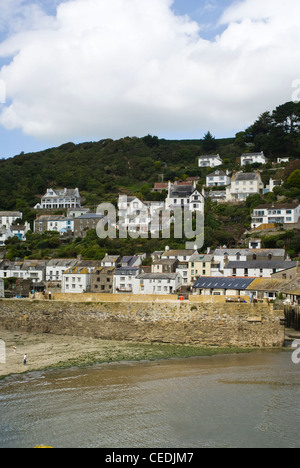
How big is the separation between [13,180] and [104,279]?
3994cm

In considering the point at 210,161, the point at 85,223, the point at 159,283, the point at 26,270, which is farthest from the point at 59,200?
the point at 159,283

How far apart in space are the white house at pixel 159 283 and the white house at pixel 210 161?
36.8m

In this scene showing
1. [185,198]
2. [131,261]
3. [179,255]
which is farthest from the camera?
[185,198]

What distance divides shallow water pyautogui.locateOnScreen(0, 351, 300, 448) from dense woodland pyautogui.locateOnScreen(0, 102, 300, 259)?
73.0 feet

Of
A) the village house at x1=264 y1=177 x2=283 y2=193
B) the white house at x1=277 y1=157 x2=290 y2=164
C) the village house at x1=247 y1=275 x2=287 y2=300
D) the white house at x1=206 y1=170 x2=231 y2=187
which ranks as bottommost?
the village house at x1=247 y1=275 x2=287 y2=300

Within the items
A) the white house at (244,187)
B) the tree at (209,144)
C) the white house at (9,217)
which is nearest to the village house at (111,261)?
the white house at (244,187)

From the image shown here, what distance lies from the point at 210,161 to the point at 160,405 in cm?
5775

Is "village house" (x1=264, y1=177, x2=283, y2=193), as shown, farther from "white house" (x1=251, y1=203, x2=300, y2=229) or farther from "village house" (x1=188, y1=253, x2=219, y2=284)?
"village house" (x1=188, y1=253, x2=219, y2=284)

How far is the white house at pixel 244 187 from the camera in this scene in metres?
54.1

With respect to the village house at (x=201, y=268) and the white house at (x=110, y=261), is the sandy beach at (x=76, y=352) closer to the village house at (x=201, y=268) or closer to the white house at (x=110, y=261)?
the village house at (x=201, y=268)

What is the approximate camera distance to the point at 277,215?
1794 inches

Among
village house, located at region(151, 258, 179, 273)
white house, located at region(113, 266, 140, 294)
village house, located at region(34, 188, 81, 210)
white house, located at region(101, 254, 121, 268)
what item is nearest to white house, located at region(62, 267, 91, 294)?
white house, located at region(101, 254, 121, 268)

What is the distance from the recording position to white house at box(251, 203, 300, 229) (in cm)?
4528

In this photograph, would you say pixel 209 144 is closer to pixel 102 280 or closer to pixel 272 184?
pixel 272 184
